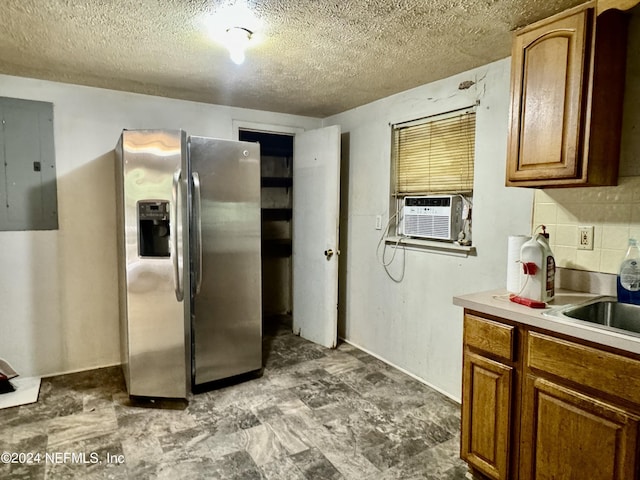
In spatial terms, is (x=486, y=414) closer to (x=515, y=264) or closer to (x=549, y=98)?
(x=515, y=264)

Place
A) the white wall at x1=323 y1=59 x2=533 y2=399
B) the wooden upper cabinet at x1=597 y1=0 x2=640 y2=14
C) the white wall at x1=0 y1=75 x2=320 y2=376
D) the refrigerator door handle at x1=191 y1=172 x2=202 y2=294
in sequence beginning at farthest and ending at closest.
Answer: the white wall at x1=0 y1=75 x2=320 y2=376 → the refrigerator door handle at x1=191 y1=172 x2=202 y2=294 → the white wall at x1=323 y1=59 x2=533 y2=399 → the wooden upper cabinet at x1=597 y1=0 x2=640 y2=14

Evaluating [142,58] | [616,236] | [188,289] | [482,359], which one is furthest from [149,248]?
[616,236]

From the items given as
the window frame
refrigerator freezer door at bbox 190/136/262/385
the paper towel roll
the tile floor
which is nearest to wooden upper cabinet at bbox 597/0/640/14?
the window frame

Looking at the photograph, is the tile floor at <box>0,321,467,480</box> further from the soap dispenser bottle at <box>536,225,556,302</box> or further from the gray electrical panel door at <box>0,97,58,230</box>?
the gray electrical panel door at <box>0,97,58,230</box>

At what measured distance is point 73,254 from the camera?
9.77 feet

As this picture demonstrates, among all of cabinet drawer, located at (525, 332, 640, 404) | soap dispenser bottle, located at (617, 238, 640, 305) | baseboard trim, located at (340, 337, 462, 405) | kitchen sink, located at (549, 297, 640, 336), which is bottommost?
baseboard trim, located at (340, 337, 462, 405)

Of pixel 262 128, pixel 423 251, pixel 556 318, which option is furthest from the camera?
pixel 262 128

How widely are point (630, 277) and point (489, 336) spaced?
0.66 meters

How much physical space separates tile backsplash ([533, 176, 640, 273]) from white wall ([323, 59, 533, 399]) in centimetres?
14

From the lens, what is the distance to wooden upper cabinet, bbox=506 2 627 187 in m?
A: 1.65

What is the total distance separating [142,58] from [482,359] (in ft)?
8.21

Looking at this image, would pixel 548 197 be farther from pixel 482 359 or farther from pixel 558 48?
pixel 482 359

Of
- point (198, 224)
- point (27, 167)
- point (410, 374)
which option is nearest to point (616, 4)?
point (198, 224)

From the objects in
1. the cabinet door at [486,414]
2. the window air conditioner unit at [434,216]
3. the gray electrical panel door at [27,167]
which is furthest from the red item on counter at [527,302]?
the gray electrical panel door at [27,167]
